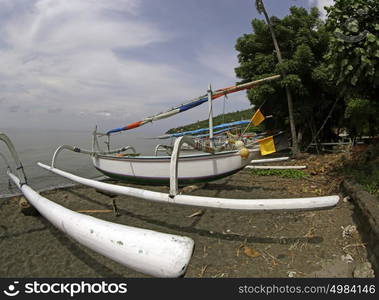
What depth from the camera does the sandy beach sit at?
10.2ft

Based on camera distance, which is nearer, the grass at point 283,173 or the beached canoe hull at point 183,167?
the beached canoe hull at point 183,167

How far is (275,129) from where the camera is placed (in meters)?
16.2

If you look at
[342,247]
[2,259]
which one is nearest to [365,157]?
[342,247]

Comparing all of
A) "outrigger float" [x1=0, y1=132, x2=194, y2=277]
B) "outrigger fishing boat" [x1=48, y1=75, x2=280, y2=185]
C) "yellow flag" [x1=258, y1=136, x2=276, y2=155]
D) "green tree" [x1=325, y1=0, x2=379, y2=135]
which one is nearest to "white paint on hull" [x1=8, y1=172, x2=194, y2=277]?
"outrigger float" [x1=0, y1=132, x2=194, y2=277]

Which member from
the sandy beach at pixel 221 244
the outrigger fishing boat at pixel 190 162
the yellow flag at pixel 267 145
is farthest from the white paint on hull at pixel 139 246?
the yellow flag at pixel 267 145

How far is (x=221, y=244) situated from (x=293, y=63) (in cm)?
1095

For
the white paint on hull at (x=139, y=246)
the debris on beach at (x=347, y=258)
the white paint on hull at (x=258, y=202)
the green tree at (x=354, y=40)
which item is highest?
the green tree at (x=354, y=40)

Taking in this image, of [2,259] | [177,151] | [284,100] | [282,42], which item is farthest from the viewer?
[284,100]

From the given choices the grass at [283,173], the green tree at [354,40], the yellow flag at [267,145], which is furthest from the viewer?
the grass at [283,173]

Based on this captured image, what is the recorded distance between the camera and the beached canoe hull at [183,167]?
6566 mm

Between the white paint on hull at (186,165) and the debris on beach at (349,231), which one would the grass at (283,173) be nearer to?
the white paint on hull at (186,165)

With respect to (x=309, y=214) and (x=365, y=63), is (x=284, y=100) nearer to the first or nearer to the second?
(x=365, y=63)

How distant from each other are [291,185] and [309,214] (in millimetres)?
2768

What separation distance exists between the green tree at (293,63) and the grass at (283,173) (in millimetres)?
4944
